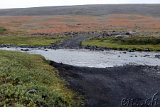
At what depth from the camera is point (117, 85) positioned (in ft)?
69.1

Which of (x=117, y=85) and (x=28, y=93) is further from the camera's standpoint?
(x=117, y=85)

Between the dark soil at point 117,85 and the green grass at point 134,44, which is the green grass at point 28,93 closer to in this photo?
the dark soil at point 117,85

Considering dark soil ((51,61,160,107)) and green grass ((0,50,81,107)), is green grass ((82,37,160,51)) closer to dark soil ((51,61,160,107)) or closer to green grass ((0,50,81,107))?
dark soil ((51,61,160,107))

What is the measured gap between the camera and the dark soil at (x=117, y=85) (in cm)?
1681

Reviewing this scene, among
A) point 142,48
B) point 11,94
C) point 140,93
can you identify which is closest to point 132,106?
point 140,93

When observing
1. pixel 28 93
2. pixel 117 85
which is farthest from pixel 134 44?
pixel 28 93

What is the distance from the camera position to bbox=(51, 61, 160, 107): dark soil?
Result: 16812mm

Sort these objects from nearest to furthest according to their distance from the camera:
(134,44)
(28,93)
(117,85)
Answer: (28,93) → (117,85) → (134,44)

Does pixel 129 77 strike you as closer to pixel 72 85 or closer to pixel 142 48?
pixel 72 85

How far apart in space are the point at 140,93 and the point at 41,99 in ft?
33.5

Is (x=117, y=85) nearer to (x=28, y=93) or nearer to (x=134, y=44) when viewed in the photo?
(x=28, y=93)

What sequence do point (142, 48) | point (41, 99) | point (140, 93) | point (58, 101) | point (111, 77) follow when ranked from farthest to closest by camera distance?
1. point (142, 48)
2. point (111, 77)
3. point (140, 93)
4. point (58, 101)
5. point (41, 99)

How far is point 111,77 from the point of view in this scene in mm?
24297

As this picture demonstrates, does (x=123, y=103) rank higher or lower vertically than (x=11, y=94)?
lower
